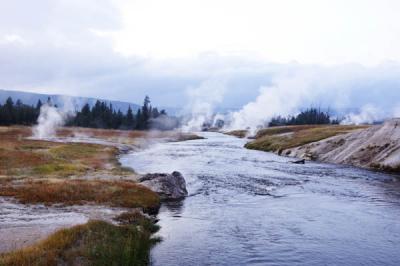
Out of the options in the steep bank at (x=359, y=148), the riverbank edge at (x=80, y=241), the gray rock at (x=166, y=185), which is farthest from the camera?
the steep bank at (x=359, y=148)

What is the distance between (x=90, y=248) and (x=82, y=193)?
51.9ft

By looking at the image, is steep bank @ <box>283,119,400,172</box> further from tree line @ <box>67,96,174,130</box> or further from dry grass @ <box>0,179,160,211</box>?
tree line @ <box>67,96,174,130</box>

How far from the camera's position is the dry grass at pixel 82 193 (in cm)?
3405

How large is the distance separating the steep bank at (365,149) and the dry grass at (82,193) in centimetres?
4085

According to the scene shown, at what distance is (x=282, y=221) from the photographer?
31.5 meters

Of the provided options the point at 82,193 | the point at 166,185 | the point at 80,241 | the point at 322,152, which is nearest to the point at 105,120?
the point at 322,152

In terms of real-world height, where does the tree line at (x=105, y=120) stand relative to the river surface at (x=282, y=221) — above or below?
above

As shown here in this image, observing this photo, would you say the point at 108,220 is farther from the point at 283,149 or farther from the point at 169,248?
the point at 283,149

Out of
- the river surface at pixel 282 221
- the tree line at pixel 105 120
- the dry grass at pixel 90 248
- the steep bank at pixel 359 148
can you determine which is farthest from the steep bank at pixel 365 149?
the tree line at pixel 105 120

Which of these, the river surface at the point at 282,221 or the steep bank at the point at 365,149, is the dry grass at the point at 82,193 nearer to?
the river surface at the point at 282,221

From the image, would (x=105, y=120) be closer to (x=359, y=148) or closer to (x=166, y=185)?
(x=359, y=148)

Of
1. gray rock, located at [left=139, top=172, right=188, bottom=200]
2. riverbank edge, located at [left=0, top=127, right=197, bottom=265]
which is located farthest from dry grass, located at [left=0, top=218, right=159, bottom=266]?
gray rock, located at [left=139, top=172, right=188, bottom=200]

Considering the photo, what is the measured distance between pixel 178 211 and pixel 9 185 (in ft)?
51.1

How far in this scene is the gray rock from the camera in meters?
40.0
